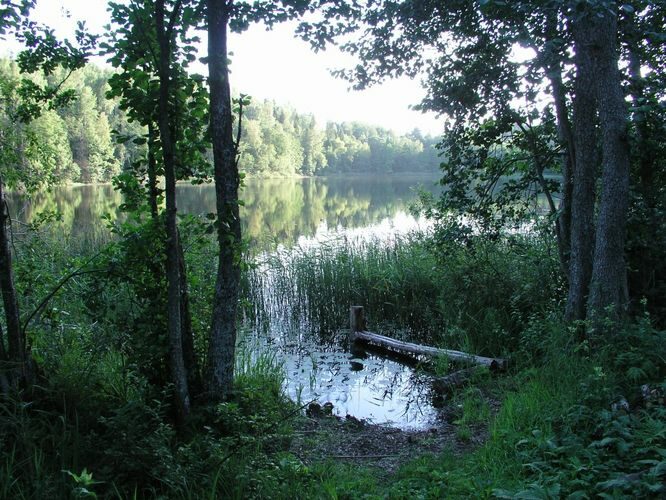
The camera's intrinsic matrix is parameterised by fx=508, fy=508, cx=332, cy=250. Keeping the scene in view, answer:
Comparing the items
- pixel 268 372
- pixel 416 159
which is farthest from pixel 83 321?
pixel 416 159

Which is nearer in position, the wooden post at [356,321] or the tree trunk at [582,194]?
the tree trunk at [582,194]

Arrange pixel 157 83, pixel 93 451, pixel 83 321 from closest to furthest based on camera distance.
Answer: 1. pixel 93 451
2. pixel 157 83
3. pixel 83 321

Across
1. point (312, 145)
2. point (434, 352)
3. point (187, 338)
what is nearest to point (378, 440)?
point (187, 338)

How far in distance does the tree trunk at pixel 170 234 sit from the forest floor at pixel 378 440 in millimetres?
1081

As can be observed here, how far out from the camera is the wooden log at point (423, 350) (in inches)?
240

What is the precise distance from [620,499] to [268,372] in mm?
4440

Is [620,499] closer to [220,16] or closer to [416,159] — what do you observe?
[220,16]

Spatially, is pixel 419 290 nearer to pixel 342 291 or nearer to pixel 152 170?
pixel 342 291

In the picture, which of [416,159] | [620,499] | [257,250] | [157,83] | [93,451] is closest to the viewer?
[620,499]

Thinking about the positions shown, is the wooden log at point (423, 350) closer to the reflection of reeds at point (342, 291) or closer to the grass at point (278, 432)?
the grass at point (278, 432)

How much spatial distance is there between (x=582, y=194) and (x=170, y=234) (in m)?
4.19

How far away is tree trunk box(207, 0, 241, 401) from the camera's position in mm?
3752

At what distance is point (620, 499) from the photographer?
2352 millimetres

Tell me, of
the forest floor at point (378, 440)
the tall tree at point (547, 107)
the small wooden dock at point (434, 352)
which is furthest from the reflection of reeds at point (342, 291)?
the forest floor at point (378, 440)
